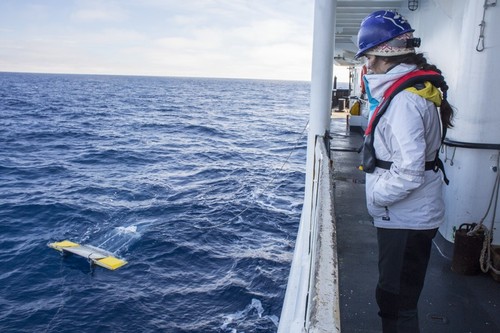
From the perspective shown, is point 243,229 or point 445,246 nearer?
point 445,246

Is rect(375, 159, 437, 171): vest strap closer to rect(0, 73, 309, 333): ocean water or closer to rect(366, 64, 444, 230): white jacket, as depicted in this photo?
rect(366, 64, 444, 230): white jacket

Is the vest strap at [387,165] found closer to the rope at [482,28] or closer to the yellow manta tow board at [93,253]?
the rope at [482,28]

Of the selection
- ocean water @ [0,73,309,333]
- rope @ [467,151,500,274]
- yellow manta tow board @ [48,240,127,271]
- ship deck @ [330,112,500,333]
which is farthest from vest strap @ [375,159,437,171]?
yellow manta tow board @ [48,240,127,271]

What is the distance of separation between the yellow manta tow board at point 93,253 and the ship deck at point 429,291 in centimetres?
841

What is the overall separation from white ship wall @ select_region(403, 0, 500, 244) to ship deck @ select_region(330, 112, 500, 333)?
576 millimetres

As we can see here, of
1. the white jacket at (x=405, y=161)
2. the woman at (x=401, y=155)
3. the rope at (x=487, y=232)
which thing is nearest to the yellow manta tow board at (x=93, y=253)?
the rope at (x=487, y=232)

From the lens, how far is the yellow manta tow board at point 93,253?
39.8 feet

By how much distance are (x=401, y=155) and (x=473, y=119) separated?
10.1 feet

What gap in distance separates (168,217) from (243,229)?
10.5 feet

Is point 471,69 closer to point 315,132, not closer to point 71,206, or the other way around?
point 315,132

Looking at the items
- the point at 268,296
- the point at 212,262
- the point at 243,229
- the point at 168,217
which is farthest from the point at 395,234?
the point at 168,217

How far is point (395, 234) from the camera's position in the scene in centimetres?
229

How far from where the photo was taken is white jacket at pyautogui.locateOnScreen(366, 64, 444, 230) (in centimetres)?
204

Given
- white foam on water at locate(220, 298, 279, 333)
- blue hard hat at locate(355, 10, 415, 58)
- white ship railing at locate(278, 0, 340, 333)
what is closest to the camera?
white ship railing at locate(278, 0, 340, 333)
